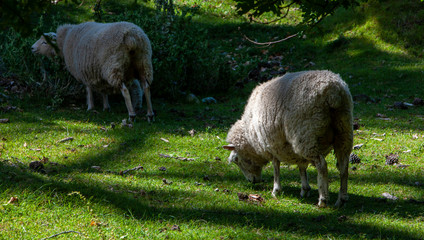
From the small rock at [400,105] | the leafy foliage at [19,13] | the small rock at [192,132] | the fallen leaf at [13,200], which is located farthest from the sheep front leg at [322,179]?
the small rock at [400,105]

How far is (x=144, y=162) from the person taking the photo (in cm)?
700

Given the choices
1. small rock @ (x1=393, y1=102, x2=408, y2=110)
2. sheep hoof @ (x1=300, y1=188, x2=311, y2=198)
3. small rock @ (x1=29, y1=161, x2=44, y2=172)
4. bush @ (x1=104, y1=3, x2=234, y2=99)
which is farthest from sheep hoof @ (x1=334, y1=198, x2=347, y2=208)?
bush @ (x1=104, y1=3, x2=234, y2=99)

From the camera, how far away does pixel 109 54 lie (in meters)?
9.06

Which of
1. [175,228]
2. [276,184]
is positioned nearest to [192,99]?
[276,184]

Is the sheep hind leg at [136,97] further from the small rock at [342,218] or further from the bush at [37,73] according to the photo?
the small rock at [342,218]

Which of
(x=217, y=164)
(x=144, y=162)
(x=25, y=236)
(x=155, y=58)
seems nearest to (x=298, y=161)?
(x=217, y=164)

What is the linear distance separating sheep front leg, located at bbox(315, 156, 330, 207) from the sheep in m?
5.16

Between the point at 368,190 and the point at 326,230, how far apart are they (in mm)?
1785

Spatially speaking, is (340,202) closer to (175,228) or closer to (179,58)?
(175,228)

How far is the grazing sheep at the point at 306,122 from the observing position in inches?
194

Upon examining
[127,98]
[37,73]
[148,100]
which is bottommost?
[148,100]

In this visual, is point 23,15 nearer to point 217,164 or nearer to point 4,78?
point 217,164

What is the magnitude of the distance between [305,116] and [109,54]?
541 centimetres

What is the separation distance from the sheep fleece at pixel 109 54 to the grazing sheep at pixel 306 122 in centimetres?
395
